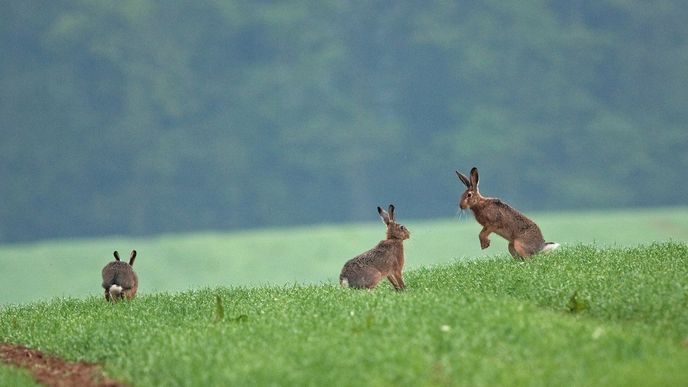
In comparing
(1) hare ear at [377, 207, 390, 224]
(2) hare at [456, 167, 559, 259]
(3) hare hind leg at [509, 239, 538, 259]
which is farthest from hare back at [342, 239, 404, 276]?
(3) hare hind leg at [509, 239, 538, 259]

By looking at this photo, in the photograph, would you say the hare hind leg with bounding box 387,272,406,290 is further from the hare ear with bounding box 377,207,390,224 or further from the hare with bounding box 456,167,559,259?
the hare with bounding box 456,167,559,259

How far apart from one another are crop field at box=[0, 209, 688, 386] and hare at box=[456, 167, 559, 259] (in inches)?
12.6

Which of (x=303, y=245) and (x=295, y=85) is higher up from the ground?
(x=295, y=85)

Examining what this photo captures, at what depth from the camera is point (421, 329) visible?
11523 millimetres

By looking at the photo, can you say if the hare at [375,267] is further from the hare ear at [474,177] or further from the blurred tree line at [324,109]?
the blurred tree line at [324,109]

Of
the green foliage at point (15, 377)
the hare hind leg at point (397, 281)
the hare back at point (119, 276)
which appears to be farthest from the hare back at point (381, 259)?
the green foliage at point (15, 377)

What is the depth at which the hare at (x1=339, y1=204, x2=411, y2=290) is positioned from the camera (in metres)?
15.8

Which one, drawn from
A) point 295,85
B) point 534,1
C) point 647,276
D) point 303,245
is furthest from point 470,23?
point 647,276

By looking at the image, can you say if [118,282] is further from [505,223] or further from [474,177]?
[505,223]

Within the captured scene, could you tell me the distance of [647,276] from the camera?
14500 millimetres

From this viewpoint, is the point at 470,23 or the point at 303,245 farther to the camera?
the point at 470,23

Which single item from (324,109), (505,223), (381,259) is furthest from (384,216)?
(324,109)

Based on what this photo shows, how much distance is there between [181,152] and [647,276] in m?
48.6

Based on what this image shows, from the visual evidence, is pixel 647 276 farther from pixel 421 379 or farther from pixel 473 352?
pixel 421 379
